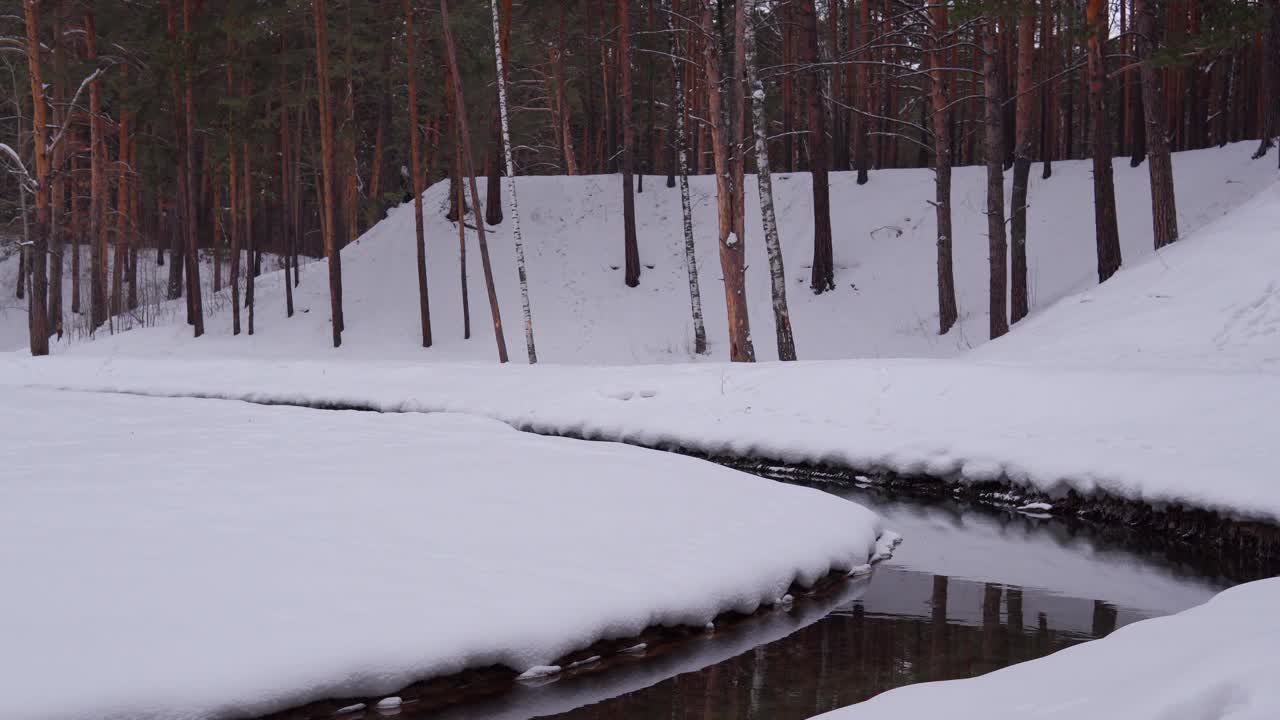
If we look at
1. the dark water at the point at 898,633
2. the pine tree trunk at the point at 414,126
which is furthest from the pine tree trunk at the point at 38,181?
the dark water at the point at 898,633

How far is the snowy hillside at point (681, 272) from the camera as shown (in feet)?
73.8

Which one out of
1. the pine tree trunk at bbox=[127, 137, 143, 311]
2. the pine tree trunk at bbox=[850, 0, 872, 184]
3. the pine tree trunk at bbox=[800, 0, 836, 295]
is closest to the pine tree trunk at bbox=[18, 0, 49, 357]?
the pine tree trunk at bbox=[127, 137, 143, 311]

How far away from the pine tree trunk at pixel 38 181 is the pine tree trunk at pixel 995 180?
67.0 ft

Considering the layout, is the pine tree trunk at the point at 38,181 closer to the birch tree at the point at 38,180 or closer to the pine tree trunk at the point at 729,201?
the birch tree at the point at 38,180

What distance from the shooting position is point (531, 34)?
31844 mm

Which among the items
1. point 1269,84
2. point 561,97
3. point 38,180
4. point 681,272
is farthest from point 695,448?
point 561,97

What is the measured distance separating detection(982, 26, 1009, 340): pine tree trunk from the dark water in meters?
9.15

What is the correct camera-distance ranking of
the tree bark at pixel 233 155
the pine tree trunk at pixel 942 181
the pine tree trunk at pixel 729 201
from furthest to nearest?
the tree bark at pixel 233 155, the pine tree trunk at pixel 942 181, the pine tree trunk at pixel 729 201

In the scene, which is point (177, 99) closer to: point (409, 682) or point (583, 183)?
point (583, 183)

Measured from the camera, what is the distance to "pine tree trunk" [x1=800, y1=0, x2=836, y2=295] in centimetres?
2095

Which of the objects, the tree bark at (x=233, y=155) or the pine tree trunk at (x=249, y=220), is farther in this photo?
the tree bark at (x=233, y=155)

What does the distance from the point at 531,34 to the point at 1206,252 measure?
22821 mm

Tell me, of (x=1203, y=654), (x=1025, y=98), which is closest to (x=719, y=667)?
(x=1203, y=654)

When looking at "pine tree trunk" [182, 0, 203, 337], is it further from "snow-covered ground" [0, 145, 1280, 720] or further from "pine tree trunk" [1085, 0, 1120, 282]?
"pine tree trunk" [1085, 0, 1120, 282]
